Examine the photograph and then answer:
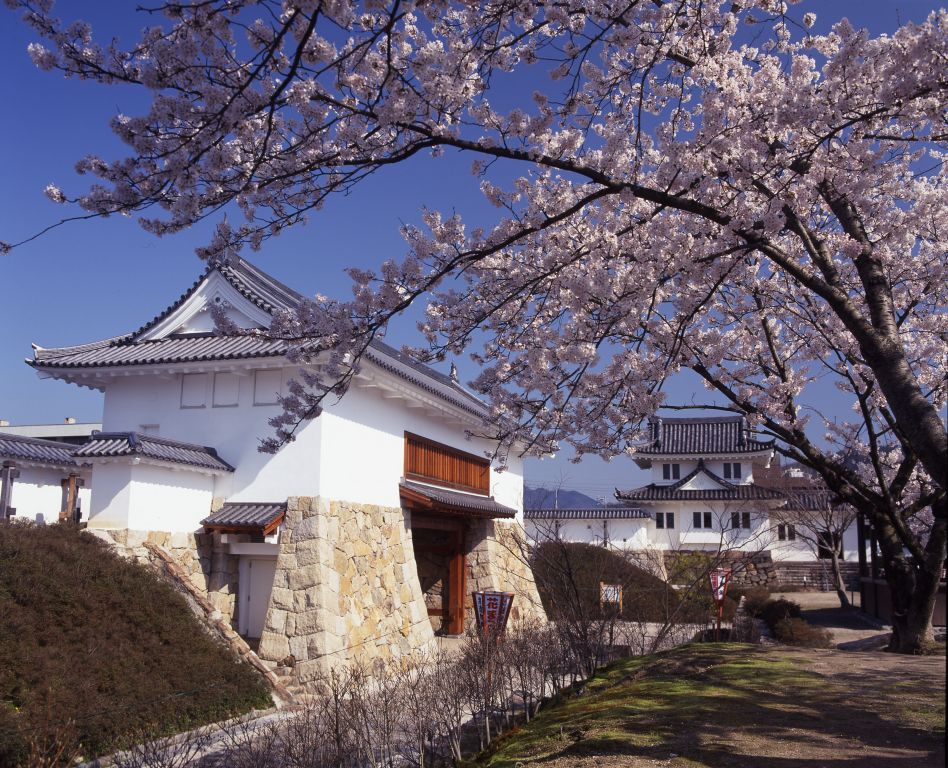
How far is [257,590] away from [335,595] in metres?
1.59

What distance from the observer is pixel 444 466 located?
16625 mm

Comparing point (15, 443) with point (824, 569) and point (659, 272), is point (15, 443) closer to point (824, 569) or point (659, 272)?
point (659, 272)

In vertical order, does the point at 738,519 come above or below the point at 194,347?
below

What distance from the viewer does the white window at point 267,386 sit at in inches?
459

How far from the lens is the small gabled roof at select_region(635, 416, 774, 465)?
3438 centimetres

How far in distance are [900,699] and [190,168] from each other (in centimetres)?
635

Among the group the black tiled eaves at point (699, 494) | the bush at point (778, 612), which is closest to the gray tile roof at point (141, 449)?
the bush at point (778, 612)

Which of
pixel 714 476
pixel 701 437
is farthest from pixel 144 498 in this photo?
pixel 701 437

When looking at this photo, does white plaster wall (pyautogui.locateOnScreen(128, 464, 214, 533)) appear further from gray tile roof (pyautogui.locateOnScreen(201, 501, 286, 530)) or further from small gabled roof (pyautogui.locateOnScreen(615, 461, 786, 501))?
small gabled roof (pyautogui.locateOnScreen(615, 461, 786, 501))

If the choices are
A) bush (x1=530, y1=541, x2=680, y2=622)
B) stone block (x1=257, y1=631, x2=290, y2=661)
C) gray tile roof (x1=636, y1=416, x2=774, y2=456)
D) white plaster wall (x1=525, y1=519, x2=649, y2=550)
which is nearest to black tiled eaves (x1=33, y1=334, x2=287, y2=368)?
stone block (x1=257, y1=631, x2=290, y2=661)

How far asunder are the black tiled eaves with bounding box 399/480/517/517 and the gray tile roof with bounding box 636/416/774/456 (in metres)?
18.5

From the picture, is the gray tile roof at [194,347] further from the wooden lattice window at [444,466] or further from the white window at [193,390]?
the wooden lattice window at [444,466]

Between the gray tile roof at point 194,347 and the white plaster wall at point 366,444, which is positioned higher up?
the gray tile roof at point 194,347

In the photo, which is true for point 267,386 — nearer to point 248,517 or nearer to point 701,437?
point 248,517
